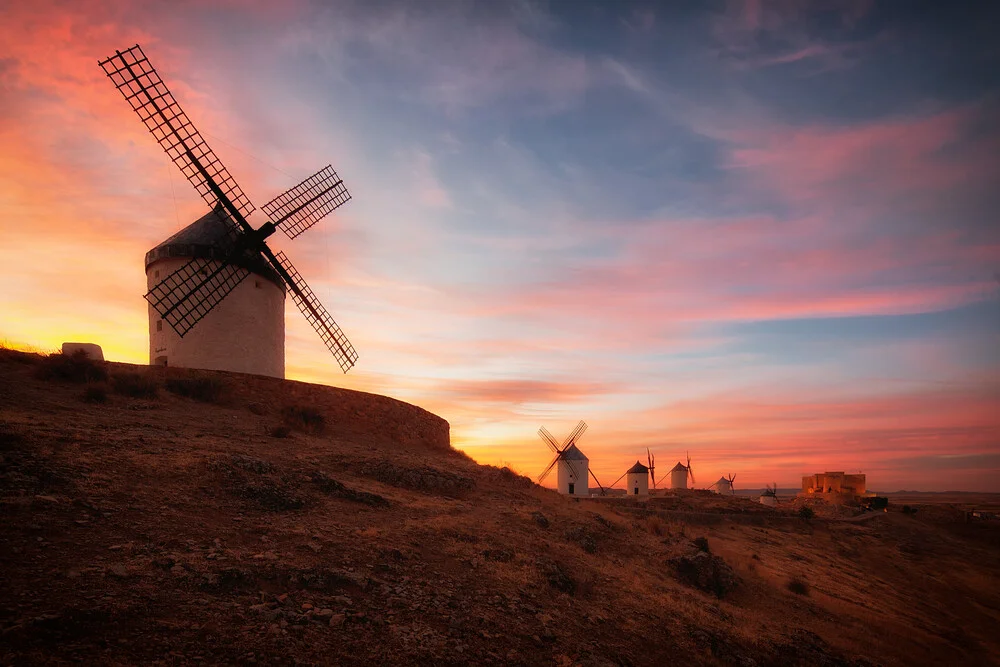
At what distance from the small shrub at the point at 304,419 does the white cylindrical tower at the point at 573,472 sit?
32245 mm

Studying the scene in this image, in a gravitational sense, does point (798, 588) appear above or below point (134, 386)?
below

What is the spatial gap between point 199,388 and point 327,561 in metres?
13.8

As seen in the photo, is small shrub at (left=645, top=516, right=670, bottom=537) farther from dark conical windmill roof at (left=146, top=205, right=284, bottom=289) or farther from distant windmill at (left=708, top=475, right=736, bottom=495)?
distant windmill at (left=708, top=475, right=736, bottom=495)

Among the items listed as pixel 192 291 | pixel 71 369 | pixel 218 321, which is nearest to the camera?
pixel 71 369

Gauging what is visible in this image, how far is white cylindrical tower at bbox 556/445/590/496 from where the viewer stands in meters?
51.1

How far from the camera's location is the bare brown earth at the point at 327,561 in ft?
25.8

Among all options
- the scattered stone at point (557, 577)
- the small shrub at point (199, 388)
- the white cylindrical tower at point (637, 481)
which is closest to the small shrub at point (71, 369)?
the small shrub at point (199, 388)

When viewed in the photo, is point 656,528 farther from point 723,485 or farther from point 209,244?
point 723,485

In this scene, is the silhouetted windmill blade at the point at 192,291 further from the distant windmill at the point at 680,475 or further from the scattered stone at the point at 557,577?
the distant windmill at the point at 680,475

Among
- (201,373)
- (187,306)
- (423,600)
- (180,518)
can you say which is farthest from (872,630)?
(187,306)

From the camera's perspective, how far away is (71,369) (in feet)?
62.9

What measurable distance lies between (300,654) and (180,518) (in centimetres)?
454

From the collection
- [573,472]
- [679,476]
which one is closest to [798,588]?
[573,472]

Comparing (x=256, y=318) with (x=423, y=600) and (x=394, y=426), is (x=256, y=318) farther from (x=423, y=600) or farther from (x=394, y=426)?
(x=423, y=600)
